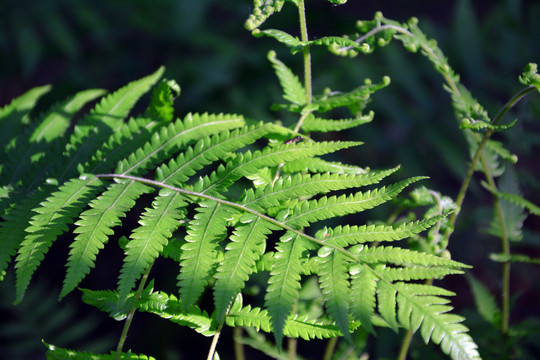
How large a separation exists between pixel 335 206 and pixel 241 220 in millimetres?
276

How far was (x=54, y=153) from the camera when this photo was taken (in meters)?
1.83

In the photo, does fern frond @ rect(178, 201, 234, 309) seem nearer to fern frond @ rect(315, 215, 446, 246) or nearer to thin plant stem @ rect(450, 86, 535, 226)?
fern frond @ rect(315, 215, 446, 246)

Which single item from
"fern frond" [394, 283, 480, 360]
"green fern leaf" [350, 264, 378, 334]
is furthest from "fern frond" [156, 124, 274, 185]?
"fern frond" [394, 283, 480, 360]

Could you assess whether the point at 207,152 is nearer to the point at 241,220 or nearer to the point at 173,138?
the point at 173,138

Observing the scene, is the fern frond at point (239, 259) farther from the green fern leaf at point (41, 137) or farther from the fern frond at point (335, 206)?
the green fern leaf at point (41, 137)

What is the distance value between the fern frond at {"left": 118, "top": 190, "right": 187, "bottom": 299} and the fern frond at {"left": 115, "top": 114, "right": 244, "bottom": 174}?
218mm

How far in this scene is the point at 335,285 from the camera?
121 cm

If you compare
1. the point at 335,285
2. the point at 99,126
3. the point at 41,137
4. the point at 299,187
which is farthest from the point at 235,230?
the point at 41,137

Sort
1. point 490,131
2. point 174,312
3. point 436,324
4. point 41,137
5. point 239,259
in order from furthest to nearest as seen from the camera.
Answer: point 41,137 → point 490,131 → point 174,312 → point 239,259 → point 436,324

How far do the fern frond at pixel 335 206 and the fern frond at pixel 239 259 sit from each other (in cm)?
8

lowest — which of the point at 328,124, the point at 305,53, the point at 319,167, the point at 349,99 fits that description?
the point at 319,167

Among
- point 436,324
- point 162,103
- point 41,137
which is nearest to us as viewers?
point 436,324

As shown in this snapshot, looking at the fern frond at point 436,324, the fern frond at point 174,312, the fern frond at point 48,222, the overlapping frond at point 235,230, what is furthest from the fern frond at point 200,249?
the fern frond at point 436,324

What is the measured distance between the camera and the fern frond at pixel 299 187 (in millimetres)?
1369
